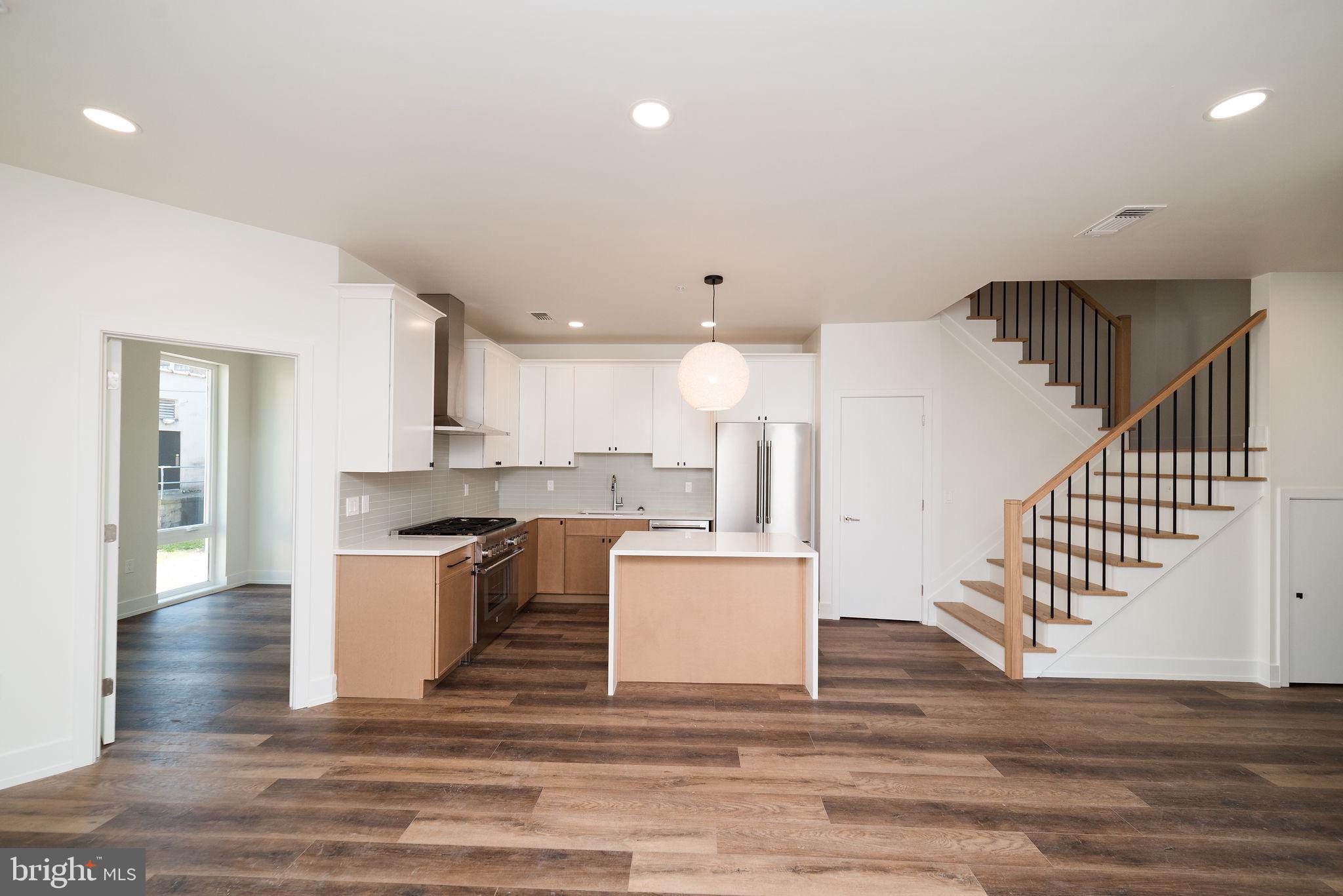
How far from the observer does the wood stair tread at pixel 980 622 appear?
3977 mm

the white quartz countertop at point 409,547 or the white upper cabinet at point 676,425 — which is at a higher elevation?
the white upper cabinet at point 676,425

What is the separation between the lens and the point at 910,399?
17.7ft

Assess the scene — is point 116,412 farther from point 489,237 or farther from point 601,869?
point 601,869

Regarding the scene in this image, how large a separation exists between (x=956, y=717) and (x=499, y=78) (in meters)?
3.79

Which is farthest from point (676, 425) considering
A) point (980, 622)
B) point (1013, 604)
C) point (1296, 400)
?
point (1296, 400)

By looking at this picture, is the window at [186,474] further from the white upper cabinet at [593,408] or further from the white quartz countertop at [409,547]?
the white upper cabinet at [593,408]

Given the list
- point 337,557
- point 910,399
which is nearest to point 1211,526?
point 910,399

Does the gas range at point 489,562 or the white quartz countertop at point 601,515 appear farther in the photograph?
the white quartz countertop at point 601,515

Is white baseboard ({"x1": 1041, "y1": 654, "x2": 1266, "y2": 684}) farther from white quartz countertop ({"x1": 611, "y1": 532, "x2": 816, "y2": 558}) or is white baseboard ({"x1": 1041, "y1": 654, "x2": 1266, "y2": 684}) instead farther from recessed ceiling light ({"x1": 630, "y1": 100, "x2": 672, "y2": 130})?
recessed ceiling light ({"x1": 630, "y1": 100, "x2": 672, "y2": 130})

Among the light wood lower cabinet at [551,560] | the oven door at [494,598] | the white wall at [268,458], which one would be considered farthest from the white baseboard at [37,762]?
the white wall at [268,458]

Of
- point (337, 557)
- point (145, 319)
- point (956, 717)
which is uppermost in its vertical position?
point (145, 319)

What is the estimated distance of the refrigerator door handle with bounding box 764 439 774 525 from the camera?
555 centimetres

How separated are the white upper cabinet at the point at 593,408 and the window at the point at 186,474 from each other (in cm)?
380

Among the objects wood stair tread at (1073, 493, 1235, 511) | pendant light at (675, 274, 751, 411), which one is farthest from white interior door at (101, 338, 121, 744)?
wood stair tread at (1073, 493, 1235, 511)
